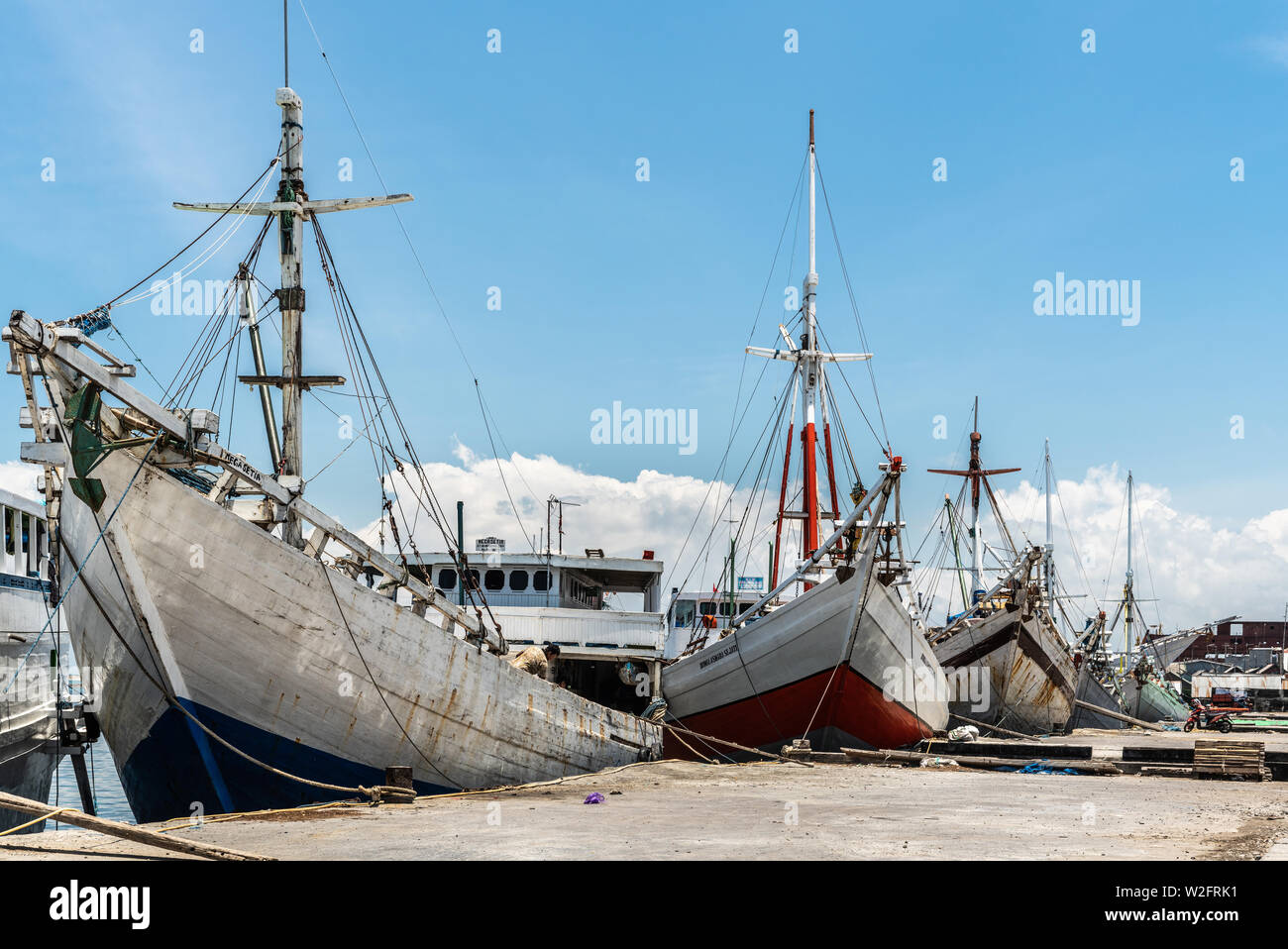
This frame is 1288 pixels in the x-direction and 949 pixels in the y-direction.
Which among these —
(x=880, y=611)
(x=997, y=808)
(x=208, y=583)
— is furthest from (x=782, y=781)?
(x=208, y=583)

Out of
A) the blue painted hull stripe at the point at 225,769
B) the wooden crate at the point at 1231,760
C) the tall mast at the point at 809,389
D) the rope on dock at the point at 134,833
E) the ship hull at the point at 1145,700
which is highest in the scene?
the tall mast at the point at 809,389

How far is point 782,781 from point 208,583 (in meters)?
8.51

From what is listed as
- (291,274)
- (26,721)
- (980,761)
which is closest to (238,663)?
(291,274)

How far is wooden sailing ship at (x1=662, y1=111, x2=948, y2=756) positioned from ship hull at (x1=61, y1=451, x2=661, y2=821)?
7797 mm

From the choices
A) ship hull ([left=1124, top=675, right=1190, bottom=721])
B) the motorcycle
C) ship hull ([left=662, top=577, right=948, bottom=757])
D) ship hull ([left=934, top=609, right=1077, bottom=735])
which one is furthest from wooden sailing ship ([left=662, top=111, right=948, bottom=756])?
ship hull ([left=1124, top=675, right=1190, bottom=721])

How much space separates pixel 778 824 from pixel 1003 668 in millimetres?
23380

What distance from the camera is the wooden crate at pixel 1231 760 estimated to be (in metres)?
15.9

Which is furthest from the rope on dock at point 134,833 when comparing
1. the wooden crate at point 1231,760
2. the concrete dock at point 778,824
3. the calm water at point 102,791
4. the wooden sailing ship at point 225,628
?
the calm water at point 102,791

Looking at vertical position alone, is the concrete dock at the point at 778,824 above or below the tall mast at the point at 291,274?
below

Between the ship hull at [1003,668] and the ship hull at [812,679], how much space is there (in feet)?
→ 29.4

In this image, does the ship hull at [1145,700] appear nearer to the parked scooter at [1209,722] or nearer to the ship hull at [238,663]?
the parked scooter at [1209,722]

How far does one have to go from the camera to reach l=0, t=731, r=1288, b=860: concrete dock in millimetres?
7637

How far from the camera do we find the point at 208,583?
1234cm
